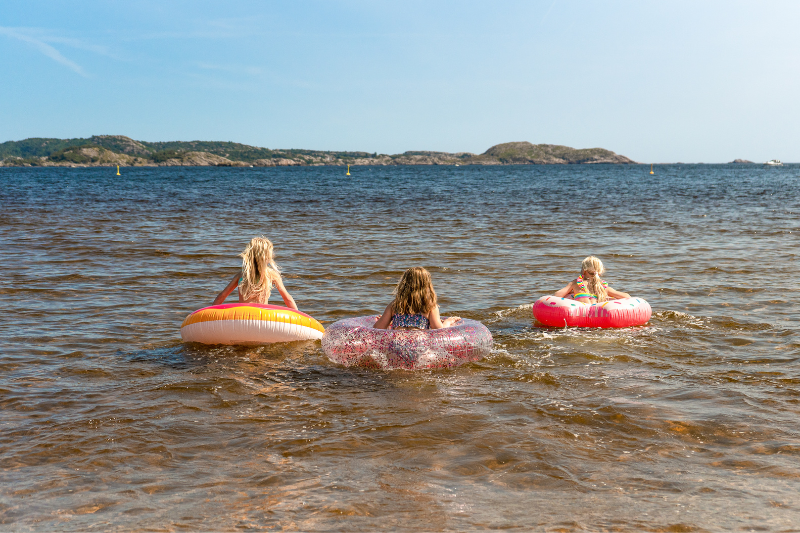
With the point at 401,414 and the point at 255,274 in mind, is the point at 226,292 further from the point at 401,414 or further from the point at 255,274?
the point at 401,414

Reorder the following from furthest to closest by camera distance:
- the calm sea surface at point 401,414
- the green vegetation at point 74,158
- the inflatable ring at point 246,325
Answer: the green vegetation at point 74,158
the inflatable ring at point 246,325
the calm sea surface at point 401,414

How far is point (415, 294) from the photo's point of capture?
7.00m

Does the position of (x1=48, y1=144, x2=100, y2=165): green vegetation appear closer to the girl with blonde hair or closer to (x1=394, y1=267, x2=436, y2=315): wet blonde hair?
the girl with blonde hair

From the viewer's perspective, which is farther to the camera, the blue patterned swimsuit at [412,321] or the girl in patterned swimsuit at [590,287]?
the girl in patterned swimsuit at [590,287]

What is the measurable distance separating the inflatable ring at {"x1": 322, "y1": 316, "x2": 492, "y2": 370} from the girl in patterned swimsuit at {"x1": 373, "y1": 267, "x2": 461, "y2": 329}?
0.16m

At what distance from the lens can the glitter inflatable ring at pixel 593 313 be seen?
857 cm

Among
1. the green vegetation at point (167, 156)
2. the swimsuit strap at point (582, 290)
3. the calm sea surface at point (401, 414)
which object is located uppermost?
the green vegetation at point (167, 156)

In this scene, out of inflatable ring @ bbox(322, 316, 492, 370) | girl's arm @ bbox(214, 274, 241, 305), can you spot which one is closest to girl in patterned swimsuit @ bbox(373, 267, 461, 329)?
inflatable ring @ bbox(322, 316, 492, 370)

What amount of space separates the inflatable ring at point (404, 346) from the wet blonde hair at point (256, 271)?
138cm

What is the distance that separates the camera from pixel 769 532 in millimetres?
3564

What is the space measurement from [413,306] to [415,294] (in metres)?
0.17

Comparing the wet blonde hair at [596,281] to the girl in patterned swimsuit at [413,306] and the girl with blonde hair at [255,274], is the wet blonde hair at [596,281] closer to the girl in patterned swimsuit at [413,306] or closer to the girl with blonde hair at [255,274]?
the girl in patterned swimsuit at [413,306]

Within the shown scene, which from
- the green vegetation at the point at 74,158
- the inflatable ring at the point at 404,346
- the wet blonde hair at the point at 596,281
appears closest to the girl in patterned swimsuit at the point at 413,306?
the inflatable ring at the point at 404,346

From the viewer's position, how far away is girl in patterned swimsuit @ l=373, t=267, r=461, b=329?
6.99 m
